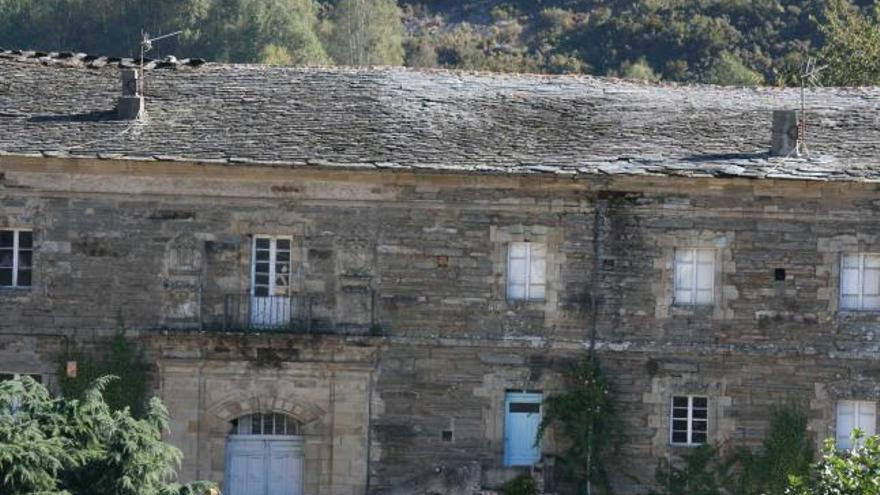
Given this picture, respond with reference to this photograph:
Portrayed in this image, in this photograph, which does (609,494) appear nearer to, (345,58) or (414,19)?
(345,58)

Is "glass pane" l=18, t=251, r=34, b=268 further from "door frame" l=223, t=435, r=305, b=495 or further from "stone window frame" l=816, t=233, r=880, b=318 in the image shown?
"stone window frame" l=816, t=233, r=880, b=318

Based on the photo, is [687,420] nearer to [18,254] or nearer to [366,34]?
[18,254]

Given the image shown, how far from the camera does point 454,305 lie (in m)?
36.0

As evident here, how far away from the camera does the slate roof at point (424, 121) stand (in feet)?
117

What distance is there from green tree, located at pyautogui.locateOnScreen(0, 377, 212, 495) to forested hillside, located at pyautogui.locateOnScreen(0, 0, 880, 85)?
34721 millimetres

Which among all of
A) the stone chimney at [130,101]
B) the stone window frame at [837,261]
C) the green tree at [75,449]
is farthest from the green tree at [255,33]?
the green tree at [75,449]

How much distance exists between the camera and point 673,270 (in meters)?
35.9

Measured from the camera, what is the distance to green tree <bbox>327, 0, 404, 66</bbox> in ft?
244

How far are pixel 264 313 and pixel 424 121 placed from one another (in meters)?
3.98

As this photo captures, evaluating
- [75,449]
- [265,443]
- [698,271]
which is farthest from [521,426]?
[75,449]

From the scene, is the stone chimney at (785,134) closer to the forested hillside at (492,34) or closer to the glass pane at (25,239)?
the glass pane at (25,239)

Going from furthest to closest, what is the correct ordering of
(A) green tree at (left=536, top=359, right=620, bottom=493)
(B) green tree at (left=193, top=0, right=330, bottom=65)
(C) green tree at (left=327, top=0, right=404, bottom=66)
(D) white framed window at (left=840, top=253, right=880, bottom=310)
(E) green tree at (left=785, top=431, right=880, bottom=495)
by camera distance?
(C) green tree at (left=327, top=0, right=404, bottom=66) → (B) green tree at (left=193, top=0, right=330, bottom=65) → (D) white framed window at (left=840, top=253, right=880, bottom=310) → (A) green tree at (left=536, top=359, right=620, bottom=493) → (E) green tree at (left=785, top=431, right=880, bottom=495)

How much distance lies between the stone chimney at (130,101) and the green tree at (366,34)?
118 feet

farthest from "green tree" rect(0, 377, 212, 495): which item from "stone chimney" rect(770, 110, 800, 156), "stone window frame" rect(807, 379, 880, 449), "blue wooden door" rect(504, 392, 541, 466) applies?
"stone chimney" rect(770, 110, 800, 156)
